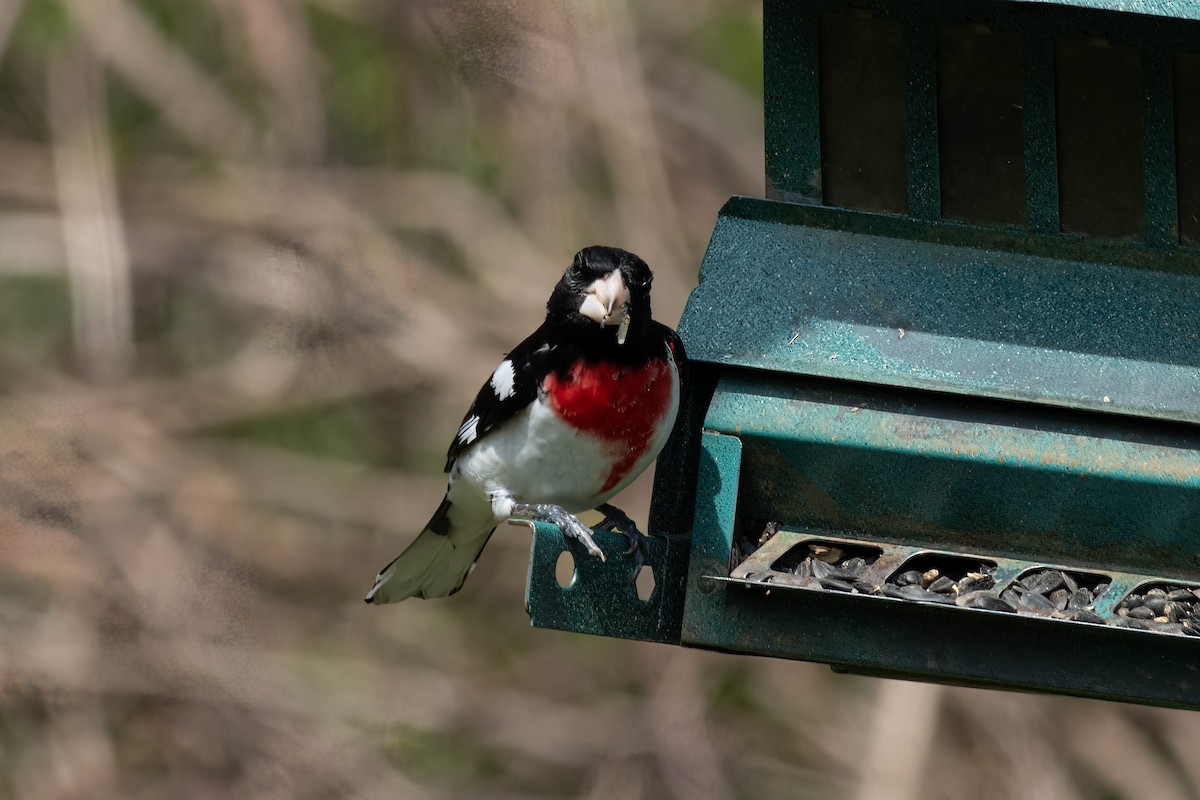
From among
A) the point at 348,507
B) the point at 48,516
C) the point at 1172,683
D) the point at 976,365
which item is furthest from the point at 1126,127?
the point at 48,516

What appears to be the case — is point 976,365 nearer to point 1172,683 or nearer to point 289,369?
point 1172,683

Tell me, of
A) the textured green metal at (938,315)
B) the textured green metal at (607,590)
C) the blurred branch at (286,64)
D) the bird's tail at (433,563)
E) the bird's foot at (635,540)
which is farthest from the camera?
the blurred branch at (286,64)

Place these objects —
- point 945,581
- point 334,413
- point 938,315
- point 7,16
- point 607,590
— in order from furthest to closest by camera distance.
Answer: point 334,413
point 7,16
point 938,315
point 607,590
point 945,581

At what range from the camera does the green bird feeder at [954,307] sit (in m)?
3.18

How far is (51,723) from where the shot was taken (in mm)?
6496

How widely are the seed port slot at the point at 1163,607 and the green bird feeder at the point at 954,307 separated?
99mm

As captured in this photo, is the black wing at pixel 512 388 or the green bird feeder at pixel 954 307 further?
the black wing at pixel 512 388

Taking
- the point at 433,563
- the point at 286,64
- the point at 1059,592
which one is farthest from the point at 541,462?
the point at 286,64

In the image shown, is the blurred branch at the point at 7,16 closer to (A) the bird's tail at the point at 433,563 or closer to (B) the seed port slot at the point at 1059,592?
(A) the bird's tail at the point at 433,563

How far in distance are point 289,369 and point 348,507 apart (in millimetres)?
672

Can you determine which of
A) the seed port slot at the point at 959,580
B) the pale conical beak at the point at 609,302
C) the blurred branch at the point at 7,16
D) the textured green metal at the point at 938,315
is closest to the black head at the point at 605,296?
the pale conical beak at the point at 609,302

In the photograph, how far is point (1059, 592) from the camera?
292 cm

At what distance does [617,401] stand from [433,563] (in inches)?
38.2

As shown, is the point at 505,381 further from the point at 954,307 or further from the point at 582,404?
the point at 954,307
